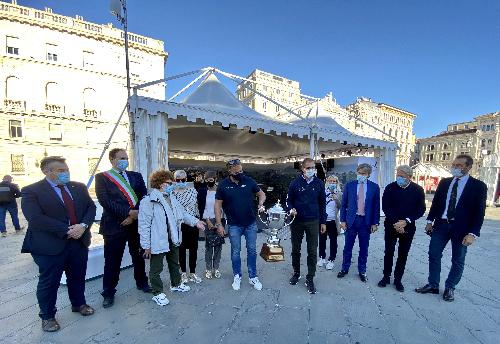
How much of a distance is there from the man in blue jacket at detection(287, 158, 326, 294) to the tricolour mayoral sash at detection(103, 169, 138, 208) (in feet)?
7.14

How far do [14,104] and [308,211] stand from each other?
29.7 m

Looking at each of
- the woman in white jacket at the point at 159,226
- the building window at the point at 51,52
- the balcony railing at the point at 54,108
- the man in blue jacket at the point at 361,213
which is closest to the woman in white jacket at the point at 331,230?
the man in blue jacket at the point at 361,213

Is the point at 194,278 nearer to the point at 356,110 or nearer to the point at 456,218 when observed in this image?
the point at 456,218

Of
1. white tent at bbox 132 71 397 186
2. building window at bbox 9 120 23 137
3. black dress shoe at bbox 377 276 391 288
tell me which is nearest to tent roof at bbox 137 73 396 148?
white tent at bbox 132 71 397 186

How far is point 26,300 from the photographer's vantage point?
3178mm

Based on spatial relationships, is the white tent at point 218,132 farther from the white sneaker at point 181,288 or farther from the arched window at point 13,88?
the arched window at point 13,88

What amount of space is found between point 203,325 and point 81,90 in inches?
1163

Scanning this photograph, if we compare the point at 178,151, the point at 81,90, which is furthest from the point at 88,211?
the point at 81,90

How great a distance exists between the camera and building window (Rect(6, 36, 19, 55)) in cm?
2200

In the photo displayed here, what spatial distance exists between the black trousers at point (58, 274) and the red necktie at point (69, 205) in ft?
0.78

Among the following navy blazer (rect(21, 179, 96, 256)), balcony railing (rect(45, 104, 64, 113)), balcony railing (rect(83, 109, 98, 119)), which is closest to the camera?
navy blazer (rect(21, 179, 96, 256))

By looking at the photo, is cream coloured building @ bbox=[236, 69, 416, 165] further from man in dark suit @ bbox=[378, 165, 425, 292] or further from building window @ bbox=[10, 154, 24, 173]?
man in dark suit @ bbox=[378, 165, 425, 292]


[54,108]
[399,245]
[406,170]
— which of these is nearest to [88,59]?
[54,108]

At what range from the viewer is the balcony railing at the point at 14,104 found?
837 inches
